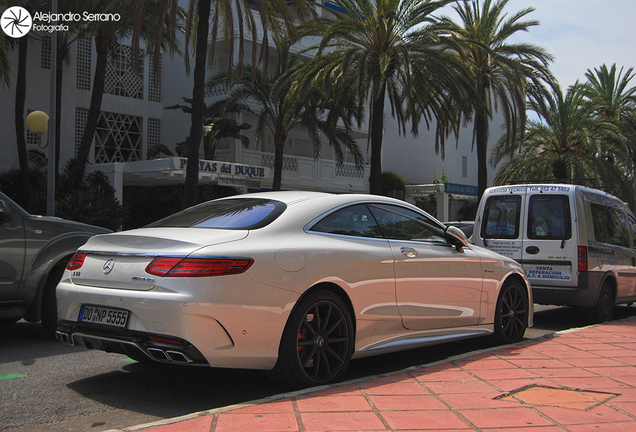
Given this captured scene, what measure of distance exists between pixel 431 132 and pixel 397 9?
23836 millimetres

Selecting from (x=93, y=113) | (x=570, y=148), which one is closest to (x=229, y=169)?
(x=93, y=113)

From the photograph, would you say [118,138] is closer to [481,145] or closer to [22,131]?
[22,131]

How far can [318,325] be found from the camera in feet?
15.0

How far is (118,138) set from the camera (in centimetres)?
2483

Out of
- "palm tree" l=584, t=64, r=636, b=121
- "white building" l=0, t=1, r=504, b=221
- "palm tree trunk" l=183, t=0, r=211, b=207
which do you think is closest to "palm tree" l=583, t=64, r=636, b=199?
"palm tree" l=584, t=64, r=636, b=121

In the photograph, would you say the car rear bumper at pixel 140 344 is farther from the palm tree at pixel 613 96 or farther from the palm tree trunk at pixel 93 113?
the palm tree at pixel 613 96

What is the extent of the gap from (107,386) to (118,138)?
70.4 ft

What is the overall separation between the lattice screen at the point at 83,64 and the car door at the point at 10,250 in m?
18.7

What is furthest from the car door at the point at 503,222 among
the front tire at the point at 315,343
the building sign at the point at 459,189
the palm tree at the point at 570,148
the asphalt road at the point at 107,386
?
the building sign at the point at 459,189

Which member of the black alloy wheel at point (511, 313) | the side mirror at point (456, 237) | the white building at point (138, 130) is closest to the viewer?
the side mirror at point (456, 237)

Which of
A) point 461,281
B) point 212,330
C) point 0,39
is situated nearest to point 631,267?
point 461,281

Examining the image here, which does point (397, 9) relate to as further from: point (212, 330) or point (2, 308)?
point (212, 330)

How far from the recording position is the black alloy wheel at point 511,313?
651cm

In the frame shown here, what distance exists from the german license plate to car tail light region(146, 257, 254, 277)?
1.23ft
